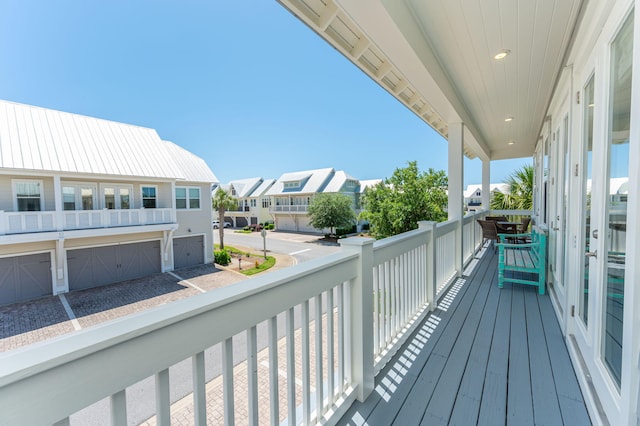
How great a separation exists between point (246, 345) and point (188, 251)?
39.2 feet

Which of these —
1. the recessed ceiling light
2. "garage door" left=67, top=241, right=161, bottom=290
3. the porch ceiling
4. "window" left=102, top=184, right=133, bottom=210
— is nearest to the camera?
the porch ceiling

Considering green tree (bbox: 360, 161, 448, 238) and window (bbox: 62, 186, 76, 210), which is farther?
green tree (bbox: 360, 161, 448, 238)

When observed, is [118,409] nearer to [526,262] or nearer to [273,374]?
[273,374]

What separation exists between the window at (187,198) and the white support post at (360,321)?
11.7m

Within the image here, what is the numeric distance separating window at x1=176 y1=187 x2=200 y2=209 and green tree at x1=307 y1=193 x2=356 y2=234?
8913 millimetres

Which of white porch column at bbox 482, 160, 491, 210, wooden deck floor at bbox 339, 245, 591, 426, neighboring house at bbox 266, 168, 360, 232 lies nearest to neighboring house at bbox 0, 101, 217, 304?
wooden deck floor at bbox 339, 245, 591, 426

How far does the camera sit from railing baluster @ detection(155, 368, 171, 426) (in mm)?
704

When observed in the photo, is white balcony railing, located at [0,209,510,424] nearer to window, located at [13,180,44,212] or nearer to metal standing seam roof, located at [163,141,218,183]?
window, located at [13,180,44,212]

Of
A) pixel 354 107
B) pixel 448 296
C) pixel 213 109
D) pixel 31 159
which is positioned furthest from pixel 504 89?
pixel 354 107

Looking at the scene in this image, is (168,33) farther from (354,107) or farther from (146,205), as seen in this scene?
(354,107)

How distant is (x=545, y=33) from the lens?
7.38 feet

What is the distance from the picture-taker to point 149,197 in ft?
33.9

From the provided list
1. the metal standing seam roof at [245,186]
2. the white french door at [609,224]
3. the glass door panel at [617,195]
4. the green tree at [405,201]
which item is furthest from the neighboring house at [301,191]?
the glass door panel at [617,195]

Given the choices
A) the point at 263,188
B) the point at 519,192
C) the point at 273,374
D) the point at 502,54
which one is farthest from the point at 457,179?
the point at 263,188
